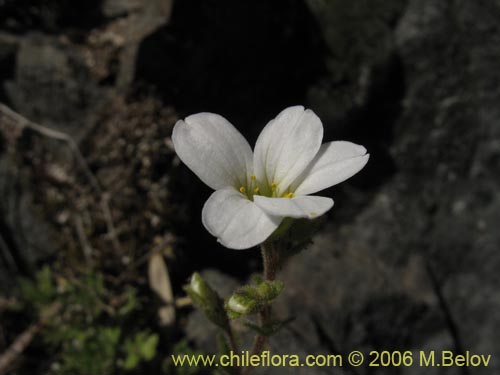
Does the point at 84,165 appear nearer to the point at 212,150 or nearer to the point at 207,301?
the point at 207,301

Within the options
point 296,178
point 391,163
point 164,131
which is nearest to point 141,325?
point 164,131

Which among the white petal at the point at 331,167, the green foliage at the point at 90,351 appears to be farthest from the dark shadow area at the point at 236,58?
the white petal at the point at 331,167

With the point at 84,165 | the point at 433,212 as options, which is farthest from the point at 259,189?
the point at 433,212

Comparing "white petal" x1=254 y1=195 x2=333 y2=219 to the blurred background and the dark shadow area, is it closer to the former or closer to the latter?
the blurred background

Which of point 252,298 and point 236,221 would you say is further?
point 252,298

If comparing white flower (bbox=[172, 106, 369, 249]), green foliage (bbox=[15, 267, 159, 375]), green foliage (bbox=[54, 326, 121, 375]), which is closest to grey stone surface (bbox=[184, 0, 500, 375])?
green foliage (bbox=[15, 267, 159, 375])

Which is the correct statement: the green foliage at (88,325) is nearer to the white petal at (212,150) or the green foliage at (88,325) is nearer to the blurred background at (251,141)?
the blurred background at (251,141)
